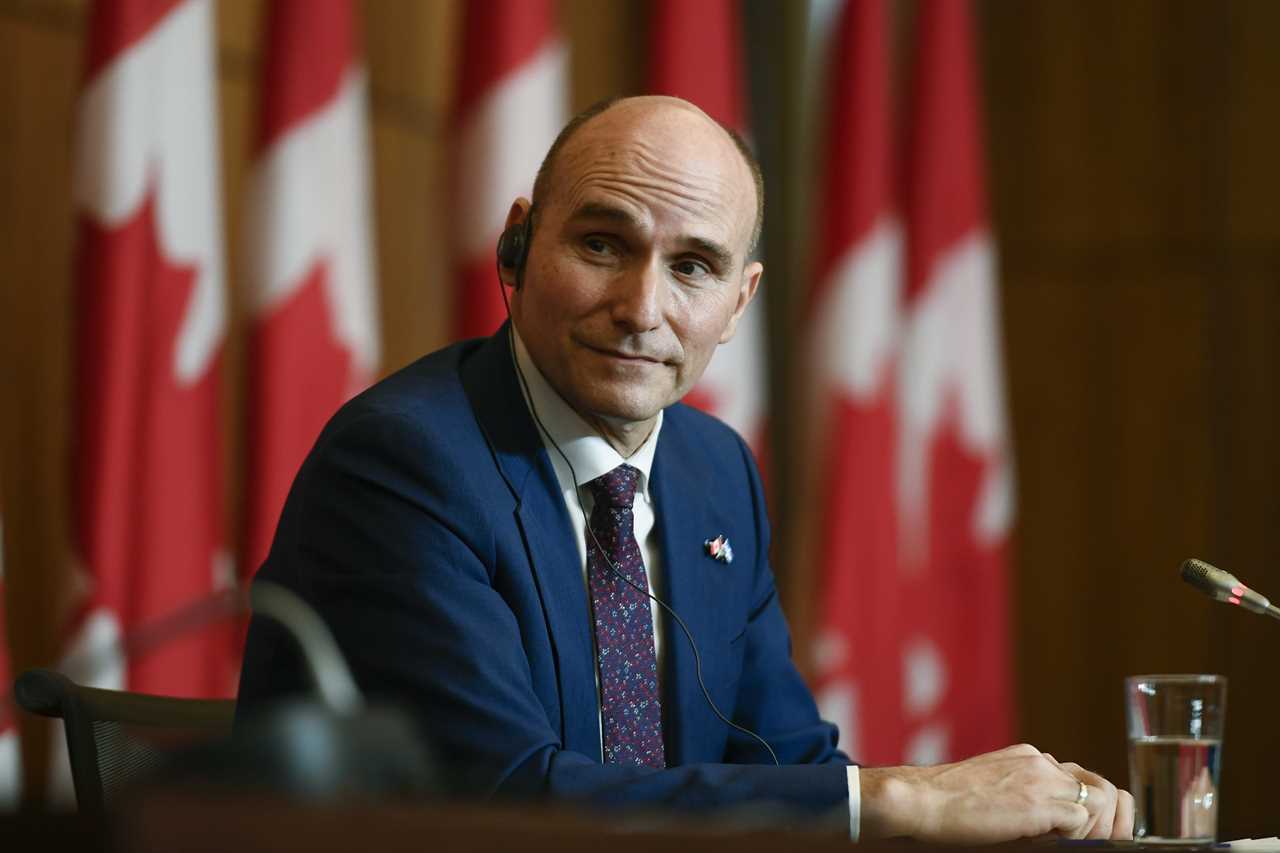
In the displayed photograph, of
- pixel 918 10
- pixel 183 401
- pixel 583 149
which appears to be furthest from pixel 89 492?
pixel 918 10

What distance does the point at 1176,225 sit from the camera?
539 cm

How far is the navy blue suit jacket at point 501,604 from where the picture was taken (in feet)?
5.92

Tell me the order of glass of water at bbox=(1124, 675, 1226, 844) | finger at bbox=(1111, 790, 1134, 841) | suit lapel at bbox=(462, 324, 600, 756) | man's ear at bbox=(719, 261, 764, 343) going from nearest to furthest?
1. glass of water at bbox=(1124, 675, 1226, 844)
2. finger at bbox=(1111, 790, 1134, 841)
3. suit lapel at bbox=(462, 324, 600, 756)
4. man's ear at bbox=(719, 261, 764, 343)

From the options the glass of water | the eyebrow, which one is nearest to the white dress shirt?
the eyebrow

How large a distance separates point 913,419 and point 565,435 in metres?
2.80

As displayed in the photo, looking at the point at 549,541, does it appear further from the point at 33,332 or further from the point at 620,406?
the point at 33,332

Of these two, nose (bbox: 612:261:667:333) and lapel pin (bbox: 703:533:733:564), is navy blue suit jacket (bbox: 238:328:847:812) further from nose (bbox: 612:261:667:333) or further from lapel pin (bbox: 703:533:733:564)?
nose (bbox: 612:261:667:333)

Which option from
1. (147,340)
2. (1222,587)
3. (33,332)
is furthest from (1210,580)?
(33,332)

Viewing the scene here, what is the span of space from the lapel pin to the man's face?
0.23 meters

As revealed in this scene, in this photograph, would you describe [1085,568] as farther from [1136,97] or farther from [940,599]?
[1136,97]

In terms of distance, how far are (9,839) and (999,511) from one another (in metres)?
4.22

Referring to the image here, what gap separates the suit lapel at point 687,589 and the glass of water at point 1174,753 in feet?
2.28

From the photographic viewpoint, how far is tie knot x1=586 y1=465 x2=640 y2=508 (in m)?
2.24

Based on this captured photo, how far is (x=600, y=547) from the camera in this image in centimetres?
219
